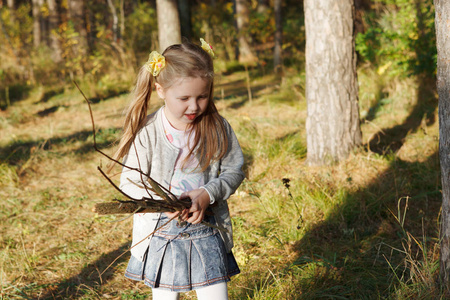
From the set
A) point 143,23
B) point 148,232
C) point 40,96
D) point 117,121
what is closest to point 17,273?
point 148,232

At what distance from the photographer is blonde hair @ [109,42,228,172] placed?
1.81 metres

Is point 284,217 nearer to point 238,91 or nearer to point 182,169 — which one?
point 182,169

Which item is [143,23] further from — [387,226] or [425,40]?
[387,226]

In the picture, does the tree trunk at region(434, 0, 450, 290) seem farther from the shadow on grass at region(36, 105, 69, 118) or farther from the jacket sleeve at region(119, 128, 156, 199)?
the shadow on grass at region(36, 105, 69, 118)

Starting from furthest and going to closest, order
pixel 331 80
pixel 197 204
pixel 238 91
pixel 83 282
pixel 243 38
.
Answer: pixel 243 38, pixel 238 91, pixel 331 80, pixel 83 282, pixel 197 204

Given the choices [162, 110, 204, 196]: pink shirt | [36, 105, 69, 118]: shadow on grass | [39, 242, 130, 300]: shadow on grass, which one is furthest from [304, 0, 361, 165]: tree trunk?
[36, 105, 69, 118]: shadow on grass

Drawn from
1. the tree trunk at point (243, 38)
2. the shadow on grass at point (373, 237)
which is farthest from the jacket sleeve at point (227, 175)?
the tree trunk at point (243, 38)

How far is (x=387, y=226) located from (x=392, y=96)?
11.2 feet

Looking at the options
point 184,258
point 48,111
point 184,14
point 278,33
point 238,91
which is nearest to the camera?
point 184,258

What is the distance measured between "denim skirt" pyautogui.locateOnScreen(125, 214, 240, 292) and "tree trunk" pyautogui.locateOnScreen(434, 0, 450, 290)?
1.25 meters

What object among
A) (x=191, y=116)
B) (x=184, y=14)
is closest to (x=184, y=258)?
(x=191, y=116)

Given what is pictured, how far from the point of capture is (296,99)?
6.99 metres

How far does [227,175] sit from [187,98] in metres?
0.40

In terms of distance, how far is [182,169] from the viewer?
192 centimetres
